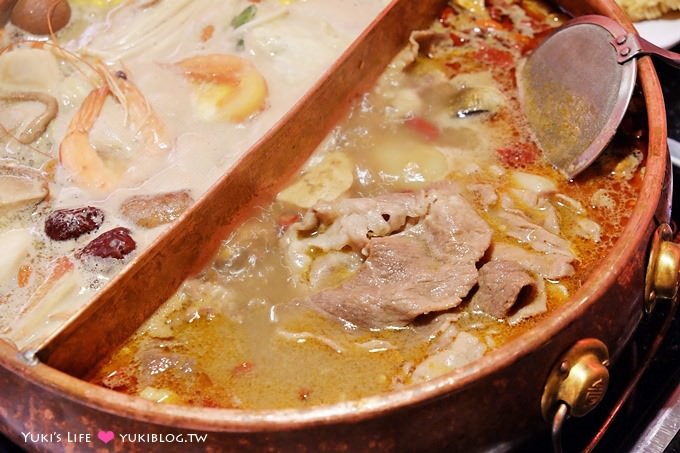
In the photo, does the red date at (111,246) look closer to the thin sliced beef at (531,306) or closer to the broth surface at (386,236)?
the broth surface at (386,236)

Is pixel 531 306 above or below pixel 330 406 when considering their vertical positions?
below

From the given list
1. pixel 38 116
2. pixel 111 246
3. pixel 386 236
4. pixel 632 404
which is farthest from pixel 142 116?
pixel 632 404

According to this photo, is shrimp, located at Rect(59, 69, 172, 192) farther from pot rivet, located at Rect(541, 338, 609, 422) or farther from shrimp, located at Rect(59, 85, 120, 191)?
pot rivet, located at Rect(541, 338, 609, 422)

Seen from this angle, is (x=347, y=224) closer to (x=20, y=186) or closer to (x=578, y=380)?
(x=578, y=380)

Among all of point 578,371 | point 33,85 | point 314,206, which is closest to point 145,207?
point 314,206

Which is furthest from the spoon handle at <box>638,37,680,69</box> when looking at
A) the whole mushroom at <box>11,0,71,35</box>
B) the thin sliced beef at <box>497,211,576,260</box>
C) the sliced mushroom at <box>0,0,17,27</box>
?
the sliced mushroom at <box>0,0,17,27</box>

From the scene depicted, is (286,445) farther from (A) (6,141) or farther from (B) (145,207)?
(A) (6,141)
